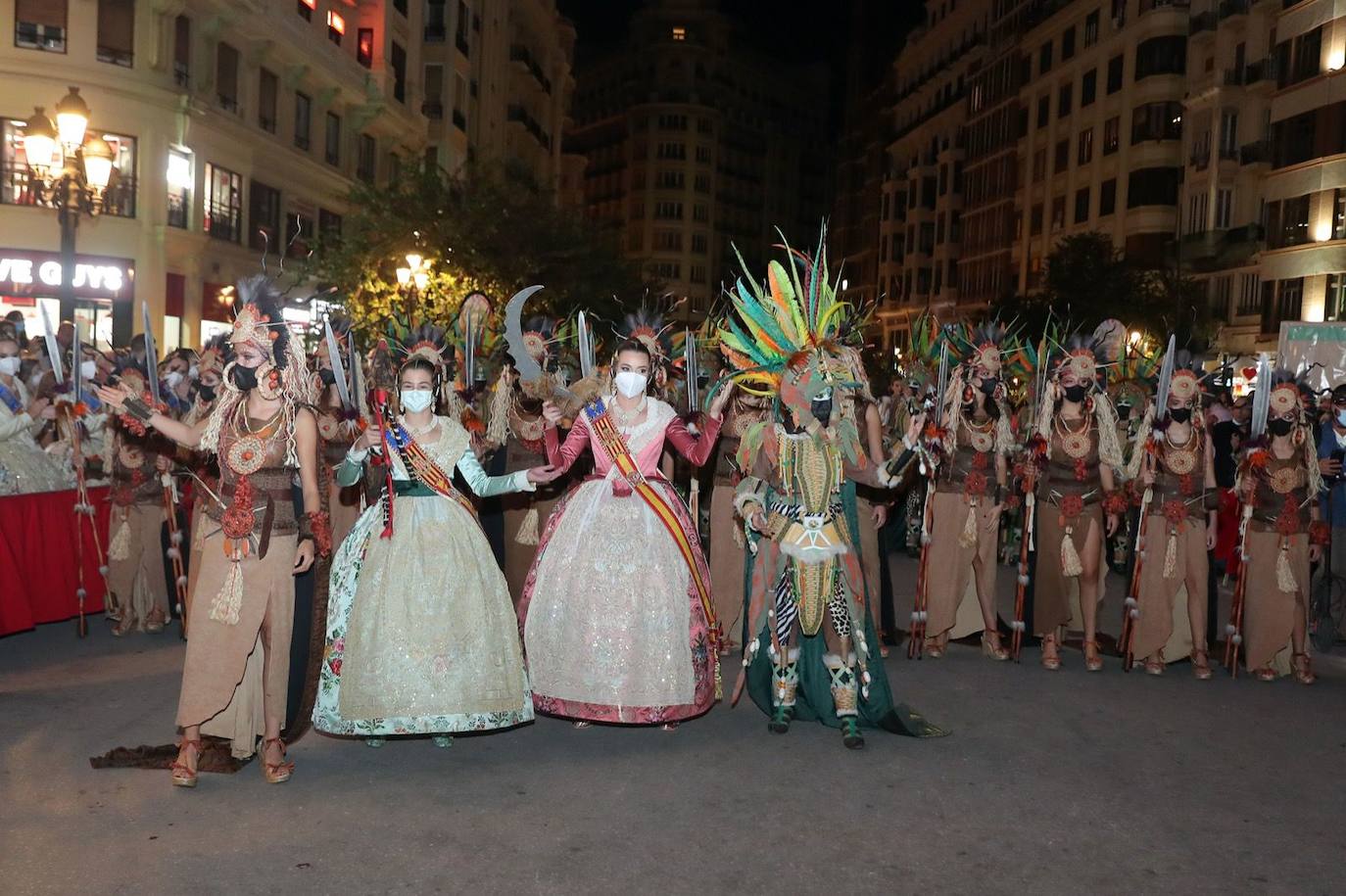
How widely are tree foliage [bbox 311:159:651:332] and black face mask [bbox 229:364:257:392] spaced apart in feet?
49.8

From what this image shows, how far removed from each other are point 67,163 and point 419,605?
822cm

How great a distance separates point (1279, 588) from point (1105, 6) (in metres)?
54.1

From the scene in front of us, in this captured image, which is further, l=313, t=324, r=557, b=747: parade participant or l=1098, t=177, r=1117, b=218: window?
l=1098, t=177, r=1117, b=218: window

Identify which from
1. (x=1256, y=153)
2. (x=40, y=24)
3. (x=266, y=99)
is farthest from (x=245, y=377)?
(x=1256, y=153)

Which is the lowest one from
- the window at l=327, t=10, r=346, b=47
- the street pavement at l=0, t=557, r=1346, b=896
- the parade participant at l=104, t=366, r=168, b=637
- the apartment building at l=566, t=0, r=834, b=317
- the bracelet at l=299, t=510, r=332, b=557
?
the street pavement at l=0, t=557, r=1346, b=896

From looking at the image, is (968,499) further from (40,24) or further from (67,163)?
(40,24)

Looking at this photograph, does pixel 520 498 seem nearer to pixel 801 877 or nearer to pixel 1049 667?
pixel 1049 667

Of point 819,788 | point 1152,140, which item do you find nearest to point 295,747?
point 819,788

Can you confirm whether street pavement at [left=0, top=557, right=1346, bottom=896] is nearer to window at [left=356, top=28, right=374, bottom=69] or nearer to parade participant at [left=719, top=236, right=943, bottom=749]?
parade participant at [left=719, top=236, right=943, bottom=749]

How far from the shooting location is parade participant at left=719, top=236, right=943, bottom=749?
23.5 feet

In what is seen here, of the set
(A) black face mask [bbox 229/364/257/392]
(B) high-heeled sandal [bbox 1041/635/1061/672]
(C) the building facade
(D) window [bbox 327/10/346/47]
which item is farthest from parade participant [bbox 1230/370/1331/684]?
(D) window [bbox 327/10/346/47]

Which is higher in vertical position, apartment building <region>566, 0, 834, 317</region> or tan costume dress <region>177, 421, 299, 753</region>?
apartment building <region>566, 0, 834, 317</region>

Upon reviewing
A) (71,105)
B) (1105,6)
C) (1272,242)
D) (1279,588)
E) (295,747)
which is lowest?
(295,747)

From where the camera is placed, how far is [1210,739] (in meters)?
7.57
